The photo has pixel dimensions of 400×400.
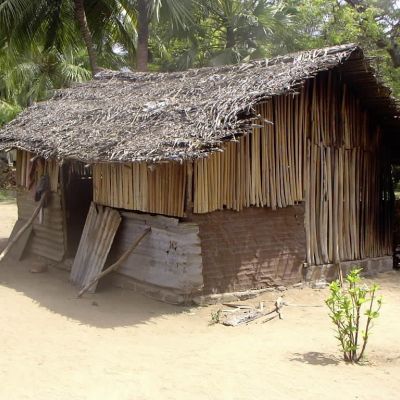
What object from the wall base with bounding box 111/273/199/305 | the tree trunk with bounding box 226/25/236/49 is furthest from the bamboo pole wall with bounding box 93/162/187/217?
the tree trunk with bounding box 226/25/236/49

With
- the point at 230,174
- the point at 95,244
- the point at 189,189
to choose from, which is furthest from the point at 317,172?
the point at 95,244

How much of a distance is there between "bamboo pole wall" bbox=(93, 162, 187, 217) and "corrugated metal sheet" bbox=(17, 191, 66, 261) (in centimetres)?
144

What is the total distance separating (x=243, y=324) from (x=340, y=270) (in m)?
2.63

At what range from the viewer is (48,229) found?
34.8ft

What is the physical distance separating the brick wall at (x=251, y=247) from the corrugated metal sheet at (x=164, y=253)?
192 mm

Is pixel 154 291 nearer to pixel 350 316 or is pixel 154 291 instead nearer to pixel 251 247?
pixel 251 247

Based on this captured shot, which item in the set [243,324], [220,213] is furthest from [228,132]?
[243,324]

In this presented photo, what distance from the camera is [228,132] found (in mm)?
6895

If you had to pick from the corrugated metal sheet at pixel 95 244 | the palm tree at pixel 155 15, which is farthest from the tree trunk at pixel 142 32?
the corrugated metal sheet at pixel 95 244

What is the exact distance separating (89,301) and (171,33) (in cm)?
1266

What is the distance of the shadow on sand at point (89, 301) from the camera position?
7375 mm

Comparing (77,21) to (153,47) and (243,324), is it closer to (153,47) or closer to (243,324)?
(153,47)

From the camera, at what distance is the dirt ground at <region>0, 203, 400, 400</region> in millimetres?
4910

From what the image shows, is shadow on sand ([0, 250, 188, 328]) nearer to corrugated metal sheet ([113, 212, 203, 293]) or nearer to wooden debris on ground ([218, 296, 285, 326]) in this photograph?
corrugated metal sheet ([113, 212, 203, 293])
